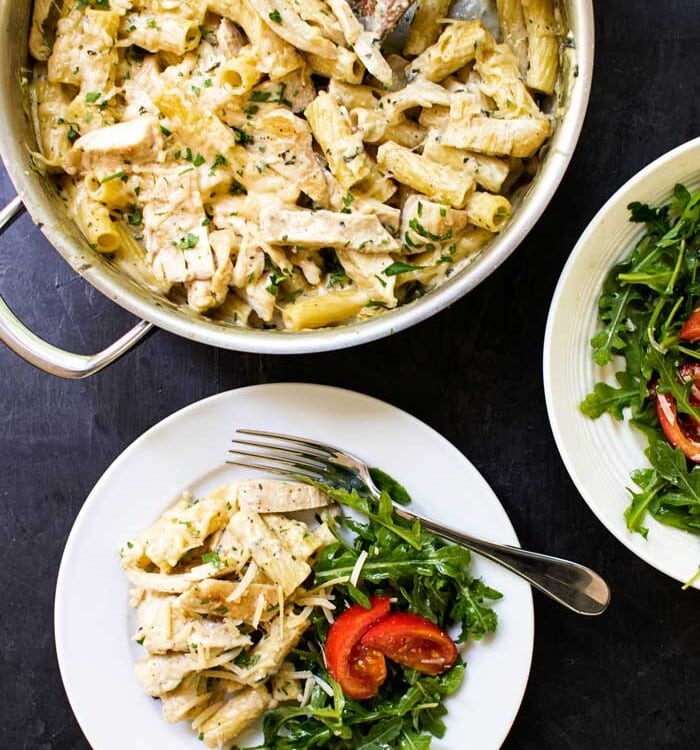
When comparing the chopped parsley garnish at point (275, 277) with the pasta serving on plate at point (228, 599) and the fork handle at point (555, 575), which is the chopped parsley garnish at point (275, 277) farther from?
the fork handle at point (555, 575)

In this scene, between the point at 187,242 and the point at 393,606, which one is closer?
the point at 187,242

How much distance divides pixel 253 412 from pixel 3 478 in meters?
0.63

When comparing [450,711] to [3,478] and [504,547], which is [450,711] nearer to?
[504,547]

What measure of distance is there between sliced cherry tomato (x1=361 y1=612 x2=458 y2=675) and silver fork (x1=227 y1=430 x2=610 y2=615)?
190mm

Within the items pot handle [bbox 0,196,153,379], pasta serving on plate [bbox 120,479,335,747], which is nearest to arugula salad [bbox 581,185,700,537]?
pasta serving on plate [bbox 120,479,335,747]

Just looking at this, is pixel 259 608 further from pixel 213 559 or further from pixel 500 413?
pixel 500 413

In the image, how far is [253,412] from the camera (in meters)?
1.87

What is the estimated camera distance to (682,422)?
1799mm

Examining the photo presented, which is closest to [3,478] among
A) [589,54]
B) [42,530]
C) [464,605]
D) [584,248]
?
[42,530]

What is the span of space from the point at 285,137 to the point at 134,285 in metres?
0.40

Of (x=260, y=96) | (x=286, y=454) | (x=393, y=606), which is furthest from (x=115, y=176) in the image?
(x=393, y=606)

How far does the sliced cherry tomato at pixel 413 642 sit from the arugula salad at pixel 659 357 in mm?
459

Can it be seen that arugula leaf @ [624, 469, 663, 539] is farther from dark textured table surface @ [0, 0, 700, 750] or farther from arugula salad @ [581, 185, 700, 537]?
dark textured table surface @ [0, 0, 700, 750]

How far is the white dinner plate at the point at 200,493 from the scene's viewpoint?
1859 mm
